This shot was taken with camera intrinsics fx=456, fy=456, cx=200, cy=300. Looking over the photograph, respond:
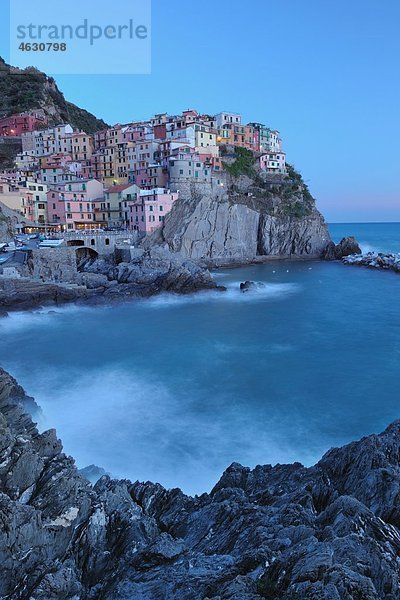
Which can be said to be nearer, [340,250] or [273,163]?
[340,250]

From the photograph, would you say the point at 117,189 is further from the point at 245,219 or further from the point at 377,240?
the point at 377,240

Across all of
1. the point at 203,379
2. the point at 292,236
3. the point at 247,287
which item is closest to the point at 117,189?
the point at 247,287

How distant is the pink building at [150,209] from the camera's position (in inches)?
1705

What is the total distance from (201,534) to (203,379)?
10.6 metres

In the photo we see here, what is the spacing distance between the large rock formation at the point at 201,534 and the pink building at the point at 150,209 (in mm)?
36605

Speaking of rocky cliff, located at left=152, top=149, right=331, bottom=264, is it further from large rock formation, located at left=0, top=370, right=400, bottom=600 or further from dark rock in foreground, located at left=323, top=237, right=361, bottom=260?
large rock formation, located at left=0, top=370, right=400, bottom=600

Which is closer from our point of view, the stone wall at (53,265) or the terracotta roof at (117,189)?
the stone wall at (53,265)

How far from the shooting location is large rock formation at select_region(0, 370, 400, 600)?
459 cm

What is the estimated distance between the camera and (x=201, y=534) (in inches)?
250

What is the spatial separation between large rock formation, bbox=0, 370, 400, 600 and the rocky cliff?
36542mm

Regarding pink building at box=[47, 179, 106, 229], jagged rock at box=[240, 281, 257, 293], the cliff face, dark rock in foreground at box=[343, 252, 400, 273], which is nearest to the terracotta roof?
pink building at box=[47, 179, 106, 229]

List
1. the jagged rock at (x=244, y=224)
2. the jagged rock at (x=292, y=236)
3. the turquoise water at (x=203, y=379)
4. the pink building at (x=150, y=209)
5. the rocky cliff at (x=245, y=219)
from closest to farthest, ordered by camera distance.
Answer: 1. the turquoise water at (x=203, y=379)
2. the pink building at (x=150, y=209)
3. the jagged rock at (x=244, y=224)
4. the rocky cliff at (x=245, y=219)
5. the jagged rock at (x=292, y=236)

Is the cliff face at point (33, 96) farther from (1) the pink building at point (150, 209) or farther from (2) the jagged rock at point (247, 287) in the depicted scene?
(2) the jagged rock at point (247, 287)

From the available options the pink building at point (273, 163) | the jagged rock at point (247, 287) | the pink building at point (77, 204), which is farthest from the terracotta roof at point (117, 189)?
the pink building at point (273, 163)
